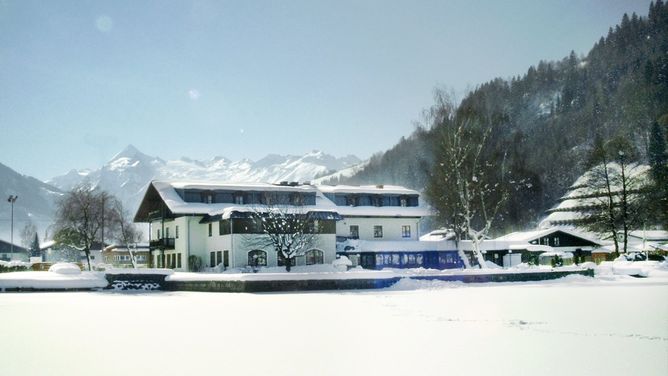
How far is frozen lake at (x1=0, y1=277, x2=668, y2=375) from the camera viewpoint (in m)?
10.6

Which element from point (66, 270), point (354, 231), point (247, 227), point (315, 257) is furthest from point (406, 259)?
point (66, 270)

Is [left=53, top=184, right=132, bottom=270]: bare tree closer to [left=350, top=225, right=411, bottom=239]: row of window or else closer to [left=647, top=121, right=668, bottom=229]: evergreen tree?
[left=350, top=225, right=411, bottom=239]: row of window

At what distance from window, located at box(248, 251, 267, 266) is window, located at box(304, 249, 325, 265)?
410 centimetres

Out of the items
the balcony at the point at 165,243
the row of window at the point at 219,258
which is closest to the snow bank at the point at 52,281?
the row of window at the point at 219,258

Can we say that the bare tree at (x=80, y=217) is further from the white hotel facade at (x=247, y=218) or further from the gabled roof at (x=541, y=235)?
the gabled roof at (x=541, y=235)

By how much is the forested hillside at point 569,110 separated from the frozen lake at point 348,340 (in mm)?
68617

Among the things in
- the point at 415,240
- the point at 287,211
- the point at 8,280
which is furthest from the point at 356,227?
the point at 8,280

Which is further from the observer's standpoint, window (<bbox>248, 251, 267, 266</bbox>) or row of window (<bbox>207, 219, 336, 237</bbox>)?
window (<bbox>248, 251, 267, 266</bbox>)

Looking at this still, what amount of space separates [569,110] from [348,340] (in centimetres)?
16043

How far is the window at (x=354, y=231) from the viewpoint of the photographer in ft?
202

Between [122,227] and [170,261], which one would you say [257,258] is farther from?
[122,227]

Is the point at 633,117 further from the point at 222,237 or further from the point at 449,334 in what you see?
the point at 449,334

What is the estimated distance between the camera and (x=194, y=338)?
14.4 meters

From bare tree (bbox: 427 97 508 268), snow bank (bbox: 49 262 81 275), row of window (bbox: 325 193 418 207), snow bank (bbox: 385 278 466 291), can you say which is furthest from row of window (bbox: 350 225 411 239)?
snow bank (bbox: 49 262 81 275)
